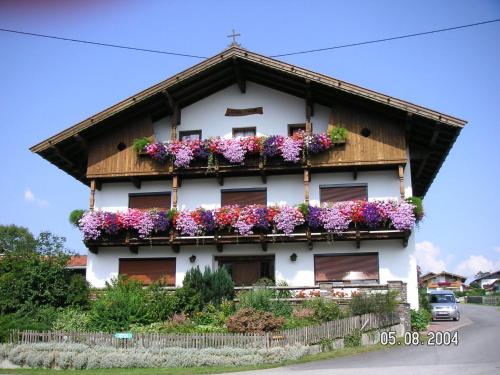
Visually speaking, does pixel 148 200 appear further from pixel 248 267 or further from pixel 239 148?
pixel 248 267

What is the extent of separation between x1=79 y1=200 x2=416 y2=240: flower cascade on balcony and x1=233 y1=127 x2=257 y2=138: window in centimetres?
330

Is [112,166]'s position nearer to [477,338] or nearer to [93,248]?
[93,248]

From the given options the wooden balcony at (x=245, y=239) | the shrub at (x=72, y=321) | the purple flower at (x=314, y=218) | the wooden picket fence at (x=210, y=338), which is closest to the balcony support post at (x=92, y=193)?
the wooden balcony at (x=245, y=239)

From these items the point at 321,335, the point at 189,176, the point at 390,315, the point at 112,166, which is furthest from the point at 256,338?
the point at 112,166

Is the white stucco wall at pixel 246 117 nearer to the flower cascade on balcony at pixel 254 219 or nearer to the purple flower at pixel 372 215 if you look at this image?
the flower cascade on balcony at pixel 254 219

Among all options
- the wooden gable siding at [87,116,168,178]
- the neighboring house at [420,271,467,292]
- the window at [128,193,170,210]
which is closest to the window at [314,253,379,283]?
the window at [128,193,170,210]

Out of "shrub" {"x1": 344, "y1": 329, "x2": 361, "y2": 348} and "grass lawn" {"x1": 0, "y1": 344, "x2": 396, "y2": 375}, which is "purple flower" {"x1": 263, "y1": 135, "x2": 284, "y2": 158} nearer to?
"shrub" {"x1": 344, "y1": 329, "x2": 361, "y2": 348}

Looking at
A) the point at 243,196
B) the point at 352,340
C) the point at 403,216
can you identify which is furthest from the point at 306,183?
the point at 352,340

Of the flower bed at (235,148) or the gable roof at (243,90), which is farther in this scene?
the flower bed at (235,148)

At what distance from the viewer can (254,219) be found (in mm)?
22062

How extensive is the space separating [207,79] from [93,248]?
838 centimetres

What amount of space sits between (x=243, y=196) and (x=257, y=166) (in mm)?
1657

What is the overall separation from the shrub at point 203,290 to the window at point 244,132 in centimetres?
641

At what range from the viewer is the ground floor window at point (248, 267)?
77.0ft
